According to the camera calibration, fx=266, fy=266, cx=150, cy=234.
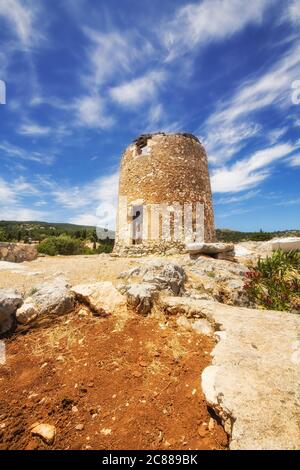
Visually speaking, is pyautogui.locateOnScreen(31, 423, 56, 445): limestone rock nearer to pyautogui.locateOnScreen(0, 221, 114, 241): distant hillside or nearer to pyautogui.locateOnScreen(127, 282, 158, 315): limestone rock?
pyautogui.locateOnScreen(127, 282, 158, 315): limestone rock

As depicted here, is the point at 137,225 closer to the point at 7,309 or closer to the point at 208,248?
the point at 208,248

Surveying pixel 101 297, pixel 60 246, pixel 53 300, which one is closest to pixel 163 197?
pixel 101 297

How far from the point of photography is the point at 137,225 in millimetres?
13375

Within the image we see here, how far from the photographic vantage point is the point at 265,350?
330 centimetres

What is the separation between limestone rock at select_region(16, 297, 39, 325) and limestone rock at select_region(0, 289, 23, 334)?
0.09 m

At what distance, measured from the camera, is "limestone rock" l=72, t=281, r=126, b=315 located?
4.40 m

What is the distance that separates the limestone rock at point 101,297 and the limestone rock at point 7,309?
0.96 metres

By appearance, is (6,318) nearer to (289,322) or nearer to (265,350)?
(265,350)

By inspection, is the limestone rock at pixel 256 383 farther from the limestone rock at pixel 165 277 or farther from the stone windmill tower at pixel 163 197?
the stone windmill tower at pixel 163 197

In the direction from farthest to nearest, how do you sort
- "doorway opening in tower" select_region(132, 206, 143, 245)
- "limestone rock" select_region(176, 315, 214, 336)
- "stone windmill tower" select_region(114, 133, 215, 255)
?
"doorway opening in tower" select_region(132, 206, 143, 245) → "stone windmill tower" select_region(114, 133, 215, 255) → "limestone rock" select_region(176, 315, 214, 336)

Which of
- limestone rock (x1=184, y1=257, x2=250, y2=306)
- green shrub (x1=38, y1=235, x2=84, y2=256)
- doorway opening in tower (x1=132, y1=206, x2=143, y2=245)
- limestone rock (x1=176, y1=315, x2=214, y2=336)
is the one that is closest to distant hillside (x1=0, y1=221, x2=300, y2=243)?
green shrub (x1=38, y1=235, x2=84, y2=256)
